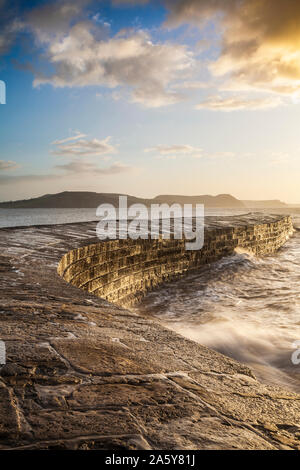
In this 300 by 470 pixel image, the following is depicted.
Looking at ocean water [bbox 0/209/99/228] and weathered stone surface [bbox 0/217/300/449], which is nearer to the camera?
weathered stone surface [bbox 0/217/300/449]

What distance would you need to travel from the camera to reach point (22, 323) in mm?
2111

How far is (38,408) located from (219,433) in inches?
26.5

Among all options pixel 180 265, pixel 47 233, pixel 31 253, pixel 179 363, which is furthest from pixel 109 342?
pixel 180 265

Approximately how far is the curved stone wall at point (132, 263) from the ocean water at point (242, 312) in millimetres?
295

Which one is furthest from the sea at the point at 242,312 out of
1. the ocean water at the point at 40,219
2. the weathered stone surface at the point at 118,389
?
the ocean water at the point at 40,219

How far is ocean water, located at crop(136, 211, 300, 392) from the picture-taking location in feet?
13.7

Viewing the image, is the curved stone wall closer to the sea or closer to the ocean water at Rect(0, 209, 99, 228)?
the sea

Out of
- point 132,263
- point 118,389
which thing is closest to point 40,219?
point 132,263

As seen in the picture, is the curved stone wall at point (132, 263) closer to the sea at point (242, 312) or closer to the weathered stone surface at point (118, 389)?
the sea at point (242, 312)

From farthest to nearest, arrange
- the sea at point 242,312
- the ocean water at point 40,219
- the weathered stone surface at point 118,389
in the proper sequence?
the ocean water at point 40,219, the sea at point 242,312, the weathered stone surface at point 118,389

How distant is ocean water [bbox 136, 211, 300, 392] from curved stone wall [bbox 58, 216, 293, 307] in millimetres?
295

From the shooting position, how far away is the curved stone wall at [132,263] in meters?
5.24

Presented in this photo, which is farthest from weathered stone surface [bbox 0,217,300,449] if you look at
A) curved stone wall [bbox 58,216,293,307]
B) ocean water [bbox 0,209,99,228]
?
ocean water [bbox 0,209,99,228]
